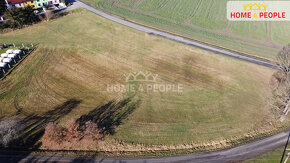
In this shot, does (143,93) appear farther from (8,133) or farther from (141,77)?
(8,133)

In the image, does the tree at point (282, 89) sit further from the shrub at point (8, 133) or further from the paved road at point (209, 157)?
the shrub at point (8, 133)

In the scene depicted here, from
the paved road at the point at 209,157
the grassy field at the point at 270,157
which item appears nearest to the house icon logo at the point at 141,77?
the paved road at the point at 209,157

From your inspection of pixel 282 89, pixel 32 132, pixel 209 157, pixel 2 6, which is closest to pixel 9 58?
pixel 32 132

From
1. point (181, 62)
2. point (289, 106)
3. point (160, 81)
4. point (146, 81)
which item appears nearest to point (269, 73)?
point (289, 106)

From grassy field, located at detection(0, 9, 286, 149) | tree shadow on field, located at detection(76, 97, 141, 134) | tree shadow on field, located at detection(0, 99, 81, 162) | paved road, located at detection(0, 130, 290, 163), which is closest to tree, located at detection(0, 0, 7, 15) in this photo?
grassy field, located at detection(0, 9, 286, 149)

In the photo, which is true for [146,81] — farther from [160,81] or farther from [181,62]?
[181,62]
